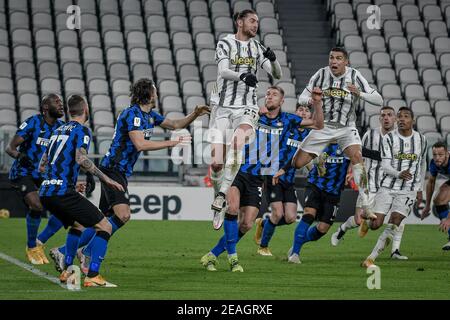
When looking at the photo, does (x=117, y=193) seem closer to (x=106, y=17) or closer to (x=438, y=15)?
(x=106, y=17)

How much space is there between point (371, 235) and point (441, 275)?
756 cm

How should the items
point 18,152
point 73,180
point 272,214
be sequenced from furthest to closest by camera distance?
point 272,214 < point 18,152 < point 73,180

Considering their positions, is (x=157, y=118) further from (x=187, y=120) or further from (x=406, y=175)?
(x=406, y=175)

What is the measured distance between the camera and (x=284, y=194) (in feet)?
49.7

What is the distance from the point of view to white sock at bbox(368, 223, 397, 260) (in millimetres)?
13023

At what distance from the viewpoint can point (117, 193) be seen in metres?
10.7

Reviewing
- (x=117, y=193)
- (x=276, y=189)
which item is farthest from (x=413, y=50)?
(x=117, y=193)

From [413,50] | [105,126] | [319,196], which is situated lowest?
[319,196]

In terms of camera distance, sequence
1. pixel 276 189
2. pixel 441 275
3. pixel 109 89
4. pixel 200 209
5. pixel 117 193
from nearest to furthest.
Result: pixel 117 193 → pixel 441 275 → pixel 276 189 → pixel 200 209 → pixel 109 89

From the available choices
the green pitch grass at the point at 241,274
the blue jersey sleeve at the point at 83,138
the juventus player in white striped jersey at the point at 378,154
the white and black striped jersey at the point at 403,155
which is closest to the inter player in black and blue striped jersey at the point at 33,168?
the green pitch grass at the point at 241,274

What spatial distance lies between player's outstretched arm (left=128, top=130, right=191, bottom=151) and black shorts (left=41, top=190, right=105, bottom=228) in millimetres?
868

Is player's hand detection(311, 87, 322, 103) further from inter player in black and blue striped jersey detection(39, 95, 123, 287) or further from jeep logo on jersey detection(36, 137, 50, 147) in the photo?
jeep logo on jersey detection(36, 137, 50, 147)

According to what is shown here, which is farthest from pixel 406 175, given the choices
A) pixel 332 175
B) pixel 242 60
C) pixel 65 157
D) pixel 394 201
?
pixel 65 157

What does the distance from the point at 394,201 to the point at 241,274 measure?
3799 mm
